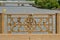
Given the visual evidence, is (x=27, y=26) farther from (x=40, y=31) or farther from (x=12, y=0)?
(x=12, y=0)

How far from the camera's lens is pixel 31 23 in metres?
7.18

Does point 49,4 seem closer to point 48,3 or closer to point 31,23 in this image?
point 48,3

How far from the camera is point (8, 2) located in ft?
101

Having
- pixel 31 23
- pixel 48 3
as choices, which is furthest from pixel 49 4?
pixel 31 23

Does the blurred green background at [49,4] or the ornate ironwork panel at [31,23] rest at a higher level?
the ornate ironwork panel at [31,23]

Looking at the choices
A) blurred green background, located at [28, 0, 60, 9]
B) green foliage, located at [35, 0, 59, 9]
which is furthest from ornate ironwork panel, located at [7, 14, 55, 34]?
green foliage, located at [35, 0, 59, 9]

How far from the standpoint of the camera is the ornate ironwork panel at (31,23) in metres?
7.14

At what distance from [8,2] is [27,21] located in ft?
78.9

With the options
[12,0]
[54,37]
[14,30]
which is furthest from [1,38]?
[12,0]

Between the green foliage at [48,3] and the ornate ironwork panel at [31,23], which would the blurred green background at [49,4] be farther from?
the ornate ironwork panel at [31,23]

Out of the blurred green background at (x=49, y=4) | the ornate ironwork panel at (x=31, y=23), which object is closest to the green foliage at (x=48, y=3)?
the blurred green background at (x=49, y=4)

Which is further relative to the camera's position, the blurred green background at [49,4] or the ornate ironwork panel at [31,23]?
the blurred green background at [49,4]

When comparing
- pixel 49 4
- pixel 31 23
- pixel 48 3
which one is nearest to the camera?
pixel 31 23

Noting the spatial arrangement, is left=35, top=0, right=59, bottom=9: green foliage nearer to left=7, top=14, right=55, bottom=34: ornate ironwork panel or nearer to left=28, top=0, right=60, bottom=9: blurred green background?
left=28, top=0, right=60, bottom=9: blurred green background
